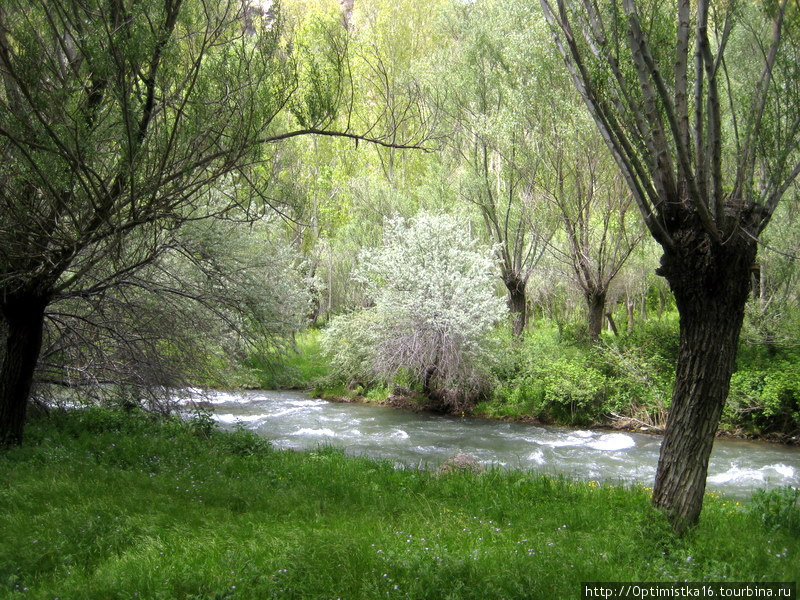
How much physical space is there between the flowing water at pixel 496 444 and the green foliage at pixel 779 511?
3.72 metres

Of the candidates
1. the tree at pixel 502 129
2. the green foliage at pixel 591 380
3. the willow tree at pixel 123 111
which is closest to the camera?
the willow tree at pixel 123 111

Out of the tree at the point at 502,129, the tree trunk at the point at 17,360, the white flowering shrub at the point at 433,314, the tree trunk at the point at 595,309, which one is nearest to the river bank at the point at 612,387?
the tree trunk at the point at 595,309

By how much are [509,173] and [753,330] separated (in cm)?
857

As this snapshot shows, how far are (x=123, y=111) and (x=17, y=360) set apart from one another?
409 cm

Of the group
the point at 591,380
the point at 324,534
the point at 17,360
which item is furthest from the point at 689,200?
the point at 591,380

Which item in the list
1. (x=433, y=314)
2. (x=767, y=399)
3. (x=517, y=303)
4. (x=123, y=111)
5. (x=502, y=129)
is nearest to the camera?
(x=123, y=111)

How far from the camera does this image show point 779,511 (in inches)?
241

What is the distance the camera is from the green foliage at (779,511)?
5.92m

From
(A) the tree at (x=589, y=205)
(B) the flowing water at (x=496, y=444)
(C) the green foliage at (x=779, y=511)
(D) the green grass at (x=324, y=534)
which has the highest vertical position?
(A) the tree at (x=589, y=205)

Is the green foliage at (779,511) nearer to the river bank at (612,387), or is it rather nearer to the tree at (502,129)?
the river bank at (612,387)

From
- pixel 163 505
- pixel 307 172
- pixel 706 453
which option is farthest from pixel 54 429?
pixel 307 172

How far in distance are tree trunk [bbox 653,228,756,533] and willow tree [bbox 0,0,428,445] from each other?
13.4 ft

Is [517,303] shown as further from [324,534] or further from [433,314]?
[324,534]

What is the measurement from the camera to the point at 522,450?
14.3 metres
